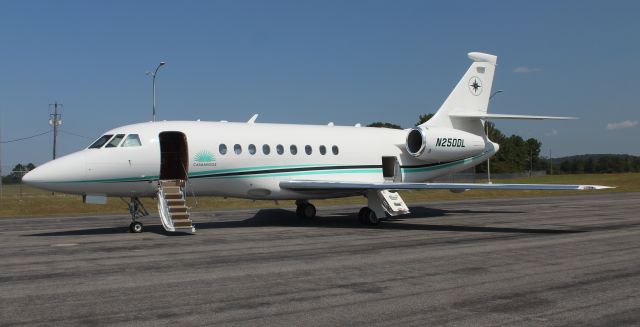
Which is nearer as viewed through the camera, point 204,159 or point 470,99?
point 204,159

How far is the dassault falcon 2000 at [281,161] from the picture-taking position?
16859 millimetres

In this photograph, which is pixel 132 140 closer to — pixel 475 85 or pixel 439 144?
pixel 439 144

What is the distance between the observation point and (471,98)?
81.2 feet

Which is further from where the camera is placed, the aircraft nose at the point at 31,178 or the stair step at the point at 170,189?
the stair step at the point at 170,189

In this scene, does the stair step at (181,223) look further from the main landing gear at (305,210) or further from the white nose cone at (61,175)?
the main landing gear at (305,210)

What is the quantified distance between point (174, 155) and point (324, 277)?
9.73 meters

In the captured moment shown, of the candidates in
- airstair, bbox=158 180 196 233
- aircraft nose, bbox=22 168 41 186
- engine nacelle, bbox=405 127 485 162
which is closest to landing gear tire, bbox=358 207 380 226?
engine nacelle, bbox=405 127 485 162

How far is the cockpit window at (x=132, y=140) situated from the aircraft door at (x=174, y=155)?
66cm

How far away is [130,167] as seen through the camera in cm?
1708

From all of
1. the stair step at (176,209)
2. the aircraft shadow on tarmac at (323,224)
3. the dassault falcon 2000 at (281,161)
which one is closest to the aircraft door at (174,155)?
the dassault falcon 2000 at (281,161)

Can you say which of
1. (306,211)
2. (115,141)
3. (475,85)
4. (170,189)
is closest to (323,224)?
(306,211)

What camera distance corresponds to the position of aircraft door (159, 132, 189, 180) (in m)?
17.9

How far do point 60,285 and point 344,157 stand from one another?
13199 mm

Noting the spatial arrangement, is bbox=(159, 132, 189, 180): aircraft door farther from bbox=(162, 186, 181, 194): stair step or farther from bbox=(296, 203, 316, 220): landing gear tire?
bbox=(296, 203, 316, 220): landing gear tire
